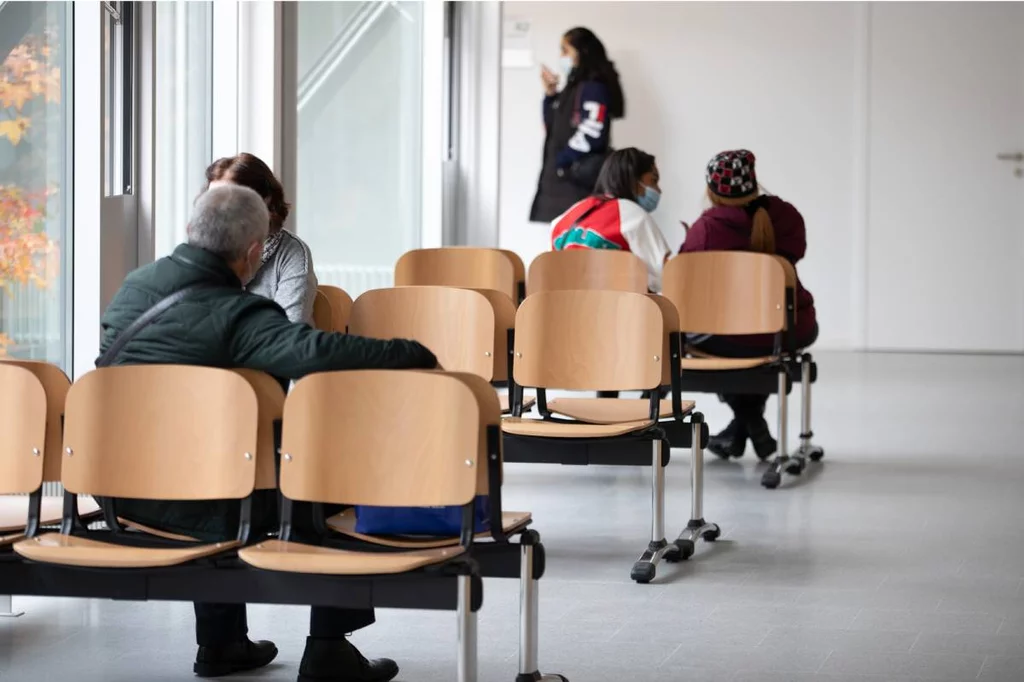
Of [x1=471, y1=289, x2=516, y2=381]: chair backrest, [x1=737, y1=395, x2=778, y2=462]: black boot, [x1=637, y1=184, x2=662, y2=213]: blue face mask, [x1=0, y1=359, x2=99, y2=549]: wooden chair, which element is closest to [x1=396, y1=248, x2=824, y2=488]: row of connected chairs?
→ [x1=737, y1=395, x2=778, y2=462]: black boot

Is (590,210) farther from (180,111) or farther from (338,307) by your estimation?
(338,307)

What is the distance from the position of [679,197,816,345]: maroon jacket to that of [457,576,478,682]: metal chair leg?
387 cm

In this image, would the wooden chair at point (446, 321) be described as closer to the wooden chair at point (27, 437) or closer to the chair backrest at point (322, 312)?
the chair backrest at point (322, 312)

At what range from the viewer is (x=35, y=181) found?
4.65 metres

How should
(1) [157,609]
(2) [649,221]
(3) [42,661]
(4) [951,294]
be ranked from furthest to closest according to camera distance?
1. (4) [951,294]
2. (2) [649,221]
3. (1) [157,609]
4. (3) [42,661]

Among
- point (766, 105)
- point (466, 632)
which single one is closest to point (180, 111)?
point (466, 632)

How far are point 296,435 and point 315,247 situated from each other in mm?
4807

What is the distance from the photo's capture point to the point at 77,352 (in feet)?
16.0

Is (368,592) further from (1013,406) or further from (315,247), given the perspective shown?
(1013,406)

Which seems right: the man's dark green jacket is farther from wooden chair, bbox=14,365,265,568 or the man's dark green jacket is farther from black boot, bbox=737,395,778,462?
black boot, bbox=737,395,778,462

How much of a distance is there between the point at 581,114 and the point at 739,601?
25.3 feet

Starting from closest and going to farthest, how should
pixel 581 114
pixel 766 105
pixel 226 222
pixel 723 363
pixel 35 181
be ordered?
pixel 226 222 < pixel 35 181 < pixel 723 363 < pixel 581 114 < pixel 766 105

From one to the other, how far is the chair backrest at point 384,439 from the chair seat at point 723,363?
315cm

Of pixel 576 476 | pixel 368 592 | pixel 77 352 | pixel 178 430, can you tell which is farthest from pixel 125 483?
pixel 576 476
